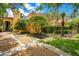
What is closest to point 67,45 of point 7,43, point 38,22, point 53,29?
point 53,29

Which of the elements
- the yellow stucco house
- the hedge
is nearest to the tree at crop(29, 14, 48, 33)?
the hedge

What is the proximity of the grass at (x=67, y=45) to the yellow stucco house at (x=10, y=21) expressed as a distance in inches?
16.2

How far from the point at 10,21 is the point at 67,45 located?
720 mm

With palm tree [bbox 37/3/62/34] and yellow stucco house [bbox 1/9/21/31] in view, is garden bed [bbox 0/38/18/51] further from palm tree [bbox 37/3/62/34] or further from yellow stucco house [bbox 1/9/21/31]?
palm tree [bbox 37/3/62/34]

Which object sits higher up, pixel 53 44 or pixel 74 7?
pixel 74 7

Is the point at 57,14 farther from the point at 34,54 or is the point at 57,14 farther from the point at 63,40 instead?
the point at 34,54

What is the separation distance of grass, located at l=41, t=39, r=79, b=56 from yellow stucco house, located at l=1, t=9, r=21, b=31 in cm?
41

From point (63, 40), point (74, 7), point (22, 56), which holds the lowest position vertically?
point (22, 56)

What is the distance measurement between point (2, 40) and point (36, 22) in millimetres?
451

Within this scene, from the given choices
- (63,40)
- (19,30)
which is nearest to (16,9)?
(19,30)

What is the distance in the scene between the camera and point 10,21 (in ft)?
9.07

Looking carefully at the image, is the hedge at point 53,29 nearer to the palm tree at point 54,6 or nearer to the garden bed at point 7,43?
the palm tree at point 54,6

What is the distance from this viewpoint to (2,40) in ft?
9.15

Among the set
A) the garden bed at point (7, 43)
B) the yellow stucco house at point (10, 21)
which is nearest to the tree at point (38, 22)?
the yellow stucco house at point (10, 21)
